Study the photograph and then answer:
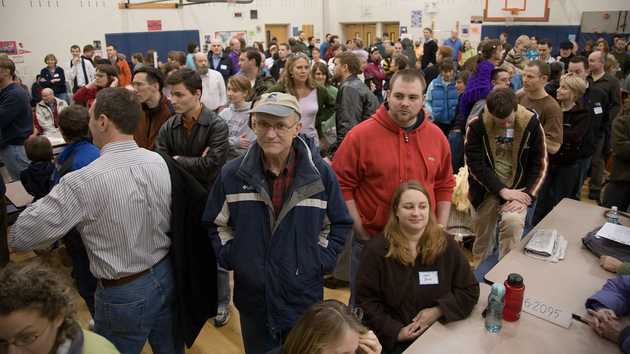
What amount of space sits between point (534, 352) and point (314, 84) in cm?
290

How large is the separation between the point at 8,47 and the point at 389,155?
396 inches

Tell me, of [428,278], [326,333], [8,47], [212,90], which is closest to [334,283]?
[428,278]

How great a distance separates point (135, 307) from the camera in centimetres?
198

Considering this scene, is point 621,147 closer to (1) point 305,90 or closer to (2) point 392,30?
(1) point 305,90

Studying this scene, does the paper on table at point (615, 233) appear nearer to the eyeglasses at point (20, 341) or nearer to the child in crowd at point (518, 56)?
the eyeglasses at point (20, 341)

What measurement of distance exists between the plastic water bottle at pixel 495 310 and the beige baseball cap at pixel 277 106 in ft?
3.79

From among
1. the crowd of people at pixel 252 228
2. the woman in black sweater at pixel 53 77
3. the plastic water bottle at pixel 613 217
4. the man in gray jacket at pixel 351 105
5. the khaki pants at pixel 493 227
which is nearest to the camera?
the crowd of people at pixel 252 228

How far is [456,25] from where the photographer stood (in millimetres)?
13898

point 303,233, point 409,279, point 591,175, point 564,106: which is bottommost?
point 591,175

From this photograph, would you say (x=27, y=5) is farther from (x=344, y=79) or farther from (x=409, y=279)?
(x=409, y=279)

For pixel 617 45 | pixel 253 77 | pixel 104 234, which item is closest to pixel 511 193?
pixel 104 234

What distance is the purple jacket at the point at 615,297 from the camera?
6.64 feet

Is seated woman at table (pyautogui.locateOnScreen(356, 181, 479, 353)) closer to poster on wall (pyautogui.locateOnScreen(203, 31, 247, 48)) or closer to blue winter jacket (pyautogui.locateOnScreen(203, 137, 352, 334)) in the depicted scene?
blue winter jacket (pyautogui.locateOnScreen(203, 137, 352, 334))

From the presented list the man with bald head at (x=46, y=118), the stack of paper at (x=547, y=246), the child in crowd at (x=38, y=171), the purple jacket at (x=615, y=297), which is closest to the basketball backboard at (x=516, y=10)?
the man with bald head at (x=46, y=118)
